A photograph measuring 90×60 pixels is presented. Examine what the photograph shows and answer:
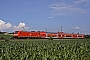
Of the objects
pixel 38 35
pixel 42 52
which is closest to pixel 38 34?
pixel 38 35

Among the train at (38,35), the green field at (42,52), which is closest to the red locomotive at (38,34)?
the train at (38,35)

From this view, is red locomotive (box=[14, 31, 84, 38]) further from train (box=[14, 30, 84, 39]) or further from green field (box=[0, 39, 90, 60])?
green field (box=[0, 39, 90, 60])

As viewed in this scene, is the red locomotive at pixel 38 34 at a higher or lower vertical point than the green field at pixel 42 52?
higher

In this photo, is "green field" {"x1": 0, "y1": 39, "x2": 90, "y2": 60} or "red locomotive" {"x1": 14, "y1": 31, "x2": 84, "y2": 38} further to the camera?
"red locomotive" {"x1": 14, "y1": 31, "x2": 84, "y2": 38}

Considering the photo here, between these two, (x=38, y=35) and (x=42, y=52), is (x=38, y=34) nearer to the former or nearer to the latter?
(x=38, y=35)

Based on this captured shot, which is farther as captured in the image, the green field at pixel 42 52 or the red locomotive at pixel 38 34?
the red locomotive at pixel 38 34

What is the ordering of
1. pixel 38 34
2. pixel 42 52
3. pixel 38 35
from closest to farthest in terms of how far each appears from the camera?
pixel 42 52 < pixel 38 34 < pixel 38 35

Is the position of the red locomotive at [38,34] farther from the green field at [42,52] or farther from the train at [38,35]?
the green field at [42,52]

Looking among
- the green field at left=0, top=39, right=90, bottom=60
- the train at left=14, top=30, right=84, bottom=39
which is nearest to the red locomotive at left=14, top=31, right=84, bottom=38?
the train at left=14, top=30, right=84, bottom=39

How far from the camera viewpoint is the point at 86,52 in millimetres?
29203

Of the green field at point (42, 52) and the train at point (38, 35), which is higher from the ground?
the train at point (38, 35)

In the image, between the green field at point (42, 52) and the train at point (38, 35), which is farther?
the train at point (38, 35)

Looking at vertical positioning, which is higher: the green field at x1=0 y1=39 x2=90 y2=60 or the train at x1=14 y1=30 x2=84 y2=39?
the train at x1=14 y1=30 x2=84 y2=39

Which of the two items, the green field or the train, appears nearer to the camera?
the green field
